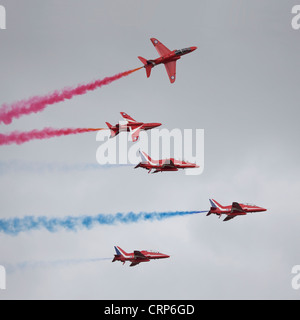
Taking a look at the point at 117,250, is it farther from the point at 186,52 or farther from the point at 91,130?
the point at 186,52

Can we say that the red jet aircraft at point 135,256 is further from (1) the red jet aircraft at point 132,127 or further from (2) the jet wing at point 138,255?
(1) the red jet aircraft at point 132,127

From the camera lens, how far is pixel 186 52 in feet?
262

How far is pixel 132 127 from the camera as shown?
80.2 meters

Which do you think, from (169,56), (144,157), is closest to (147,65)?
(169,56)

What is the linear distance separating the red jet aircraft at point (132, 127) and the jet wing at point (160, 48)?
9.88 meters

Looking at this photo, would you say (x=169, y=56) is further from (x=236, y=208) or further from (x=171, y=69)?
(x=236, y=208)

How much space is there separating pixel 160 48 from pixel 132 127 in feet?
37.9

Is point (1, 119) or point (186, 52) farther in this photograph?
point (186, 52)

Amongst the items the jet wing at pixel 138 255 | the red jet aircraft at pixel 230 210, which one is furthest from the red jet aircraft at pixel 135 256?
the red jet aircraft at pixel 230 210

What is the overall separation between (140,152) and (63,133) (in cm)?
1095
